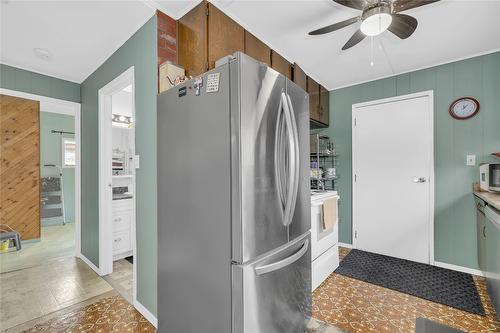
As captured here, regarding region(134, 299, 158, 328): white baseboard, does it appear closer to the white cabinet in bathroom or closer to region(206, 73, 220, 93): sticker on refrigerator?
the white cabinet in bathroom

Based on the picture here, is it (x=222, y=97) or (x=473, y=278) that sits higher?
(x=222, y=97)

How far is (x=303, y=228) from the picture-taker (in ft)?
5.13

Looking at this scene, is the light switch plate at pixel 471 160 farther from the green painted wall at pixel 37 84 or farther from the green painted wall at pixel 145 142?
the green painted wall at pixel 37 84

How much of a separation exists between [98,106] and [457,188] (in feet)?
14.2

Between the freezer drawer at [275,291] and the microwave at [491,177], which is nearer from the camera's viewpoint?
the freezer drawer at [275,291]

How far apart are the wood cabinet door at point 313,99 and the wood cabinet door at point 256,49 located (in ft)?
3.27

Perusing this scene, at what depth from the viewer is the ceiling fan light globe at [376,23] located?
5.06 feet

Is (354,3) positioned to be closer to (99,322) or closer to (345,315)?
(345,315)

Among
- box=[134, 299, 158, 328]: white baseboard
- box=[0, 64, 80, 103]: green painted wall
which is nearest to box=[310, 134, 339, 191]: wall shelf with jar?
box=[134, 299, 158, 328]: white baseboard

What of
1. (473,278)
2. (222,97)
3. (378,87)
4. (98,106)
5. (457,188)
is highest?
(378,87)

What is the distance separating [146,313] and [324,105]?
11.1 feet

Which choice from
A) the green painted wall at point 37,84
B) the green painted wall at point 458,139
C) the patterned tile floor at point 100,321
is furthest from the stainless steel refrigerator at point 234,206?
the green painted wall at point 37,84

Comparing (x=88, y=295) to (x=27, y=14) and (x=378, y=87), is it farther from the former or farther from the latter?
(x=378, y=87)

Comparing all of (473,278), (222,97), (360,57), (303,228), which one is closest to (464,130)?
(360,57)
